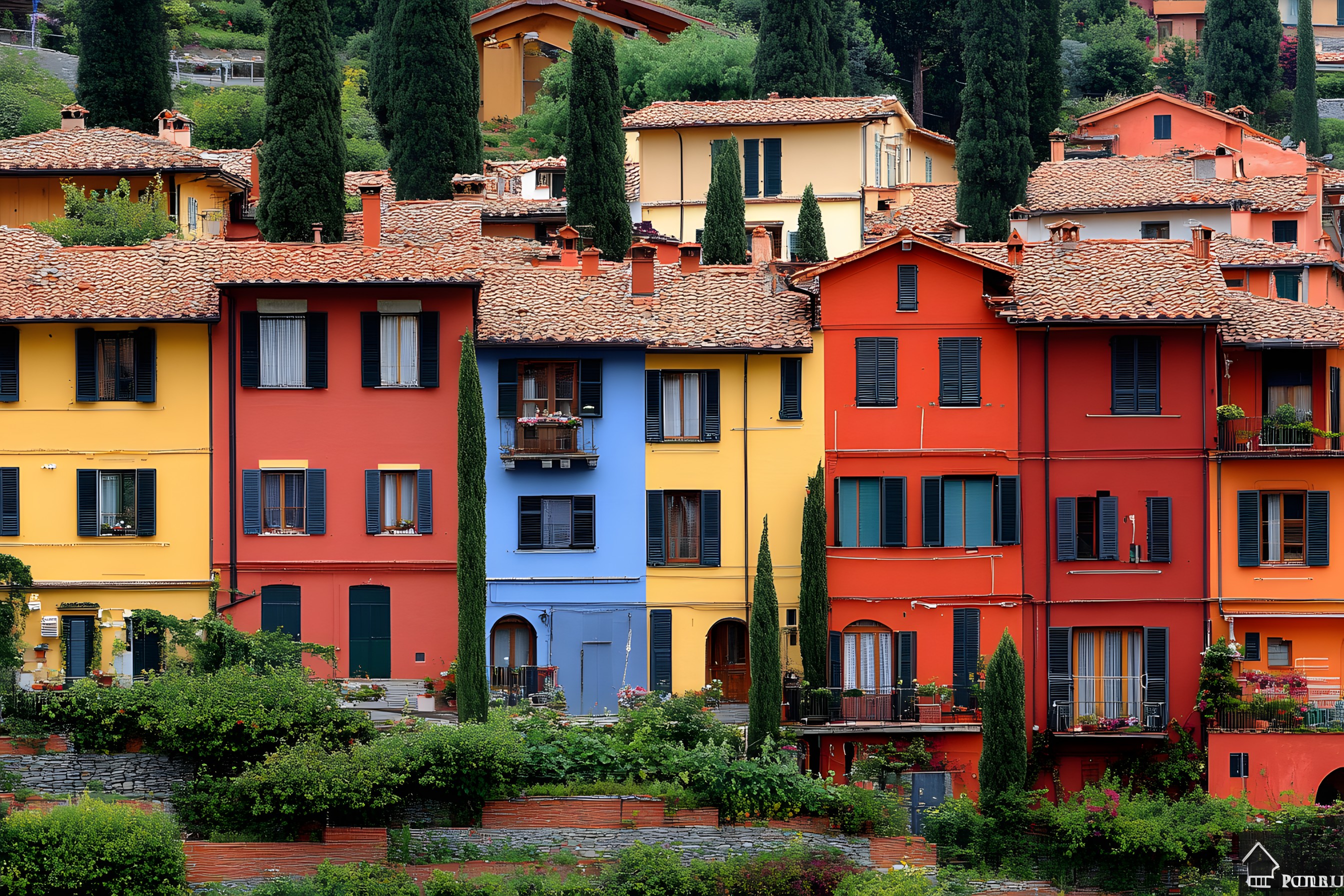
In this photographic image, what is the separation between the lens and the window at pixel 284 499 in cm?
4250

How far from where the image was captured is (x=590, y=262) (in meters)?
45.0

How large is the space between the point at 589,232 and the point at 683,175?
35.7 ft

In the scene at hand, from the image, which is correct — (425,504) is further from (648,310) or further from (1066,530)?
(1066,530)

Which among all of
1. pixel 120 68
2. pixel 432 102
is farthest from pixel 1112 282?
pixel 120 68

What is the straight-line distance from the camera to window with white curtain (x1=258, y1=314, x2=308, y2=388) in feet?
139

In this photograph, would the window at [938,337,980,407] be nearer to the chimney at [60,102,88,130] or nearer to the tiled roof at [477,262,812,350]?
the tiled roof at [477,262,812,350]

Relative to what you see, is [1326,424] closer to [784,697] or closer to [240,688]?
[784,697]

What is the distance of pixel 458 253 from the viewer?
145ft

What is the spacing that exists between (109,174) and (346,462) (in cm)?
1513

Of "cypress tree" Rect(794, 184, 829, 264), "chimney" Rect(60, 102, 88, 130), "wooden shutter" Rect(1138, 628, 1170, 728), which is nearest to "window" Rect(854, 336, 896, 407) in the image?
"wooden shutter" Rect(1138, 628, 1170, 728)

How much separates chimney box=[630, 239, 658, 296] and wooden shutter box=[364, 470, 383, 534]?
7200 mm

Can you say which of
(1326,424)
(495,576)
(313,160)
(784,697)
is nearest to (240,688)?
(495,576)

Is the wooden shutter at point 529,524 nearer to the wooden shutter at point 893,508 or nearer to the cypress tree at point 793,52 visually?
the wooden shutter at point 893,508

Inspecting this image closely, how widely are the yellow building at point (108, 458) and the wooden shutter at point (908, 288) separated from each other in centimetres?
1492
